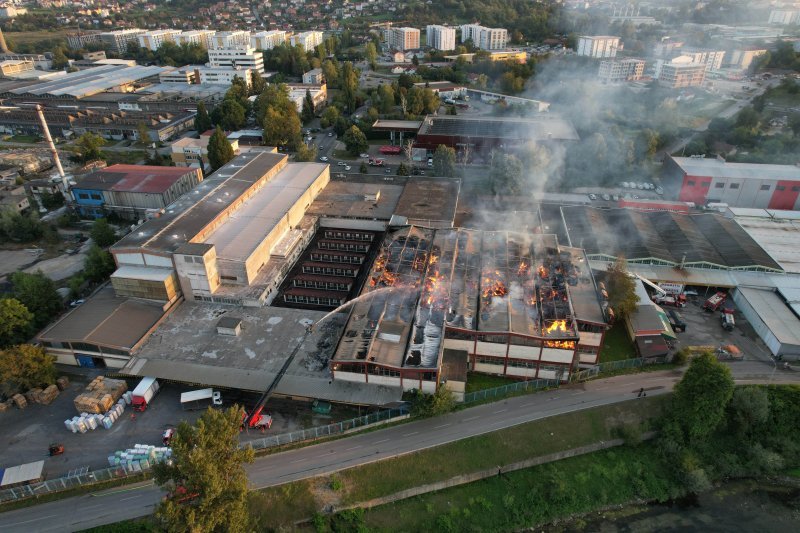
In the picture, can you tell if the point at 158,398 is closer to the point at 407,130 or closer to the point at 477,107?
the point at 407,130

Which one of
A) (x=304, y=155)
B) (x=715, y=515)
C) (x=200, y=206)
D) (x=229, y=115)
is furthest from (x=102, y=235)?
(x=715, y=515)

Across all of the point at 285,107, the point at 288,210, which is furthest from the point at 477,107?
the point at 288,210

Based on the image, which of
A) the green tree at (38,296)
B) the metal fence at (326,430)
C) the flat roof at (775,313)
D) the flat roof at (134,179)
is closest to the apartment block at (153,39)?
the flat roof at (134,179)

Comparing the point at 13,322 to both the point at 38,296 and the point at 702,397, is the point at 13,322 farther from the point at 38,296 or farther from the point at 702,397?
the point at 702,397

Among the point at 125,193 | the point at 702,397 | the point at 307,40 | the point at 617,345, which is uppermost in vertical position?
the point at 307,40

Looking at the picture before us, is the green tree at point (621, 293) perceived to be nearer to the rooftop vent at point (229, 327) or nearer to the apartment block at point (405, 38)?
the rooftop vent at point (229, 327)

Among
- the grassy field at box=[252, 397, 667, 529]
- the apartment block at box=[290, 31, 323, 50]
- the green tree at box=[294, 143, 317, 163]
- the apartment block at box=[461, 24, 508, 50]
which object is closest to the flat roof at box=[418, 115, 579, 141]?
the green tree at box=[294, 143, 317, 163]
